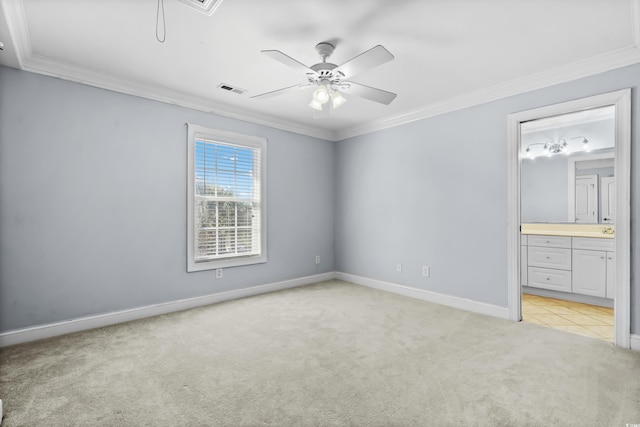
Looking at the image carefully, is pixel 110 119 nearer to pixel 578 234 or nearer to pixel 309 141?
pixel 309 141

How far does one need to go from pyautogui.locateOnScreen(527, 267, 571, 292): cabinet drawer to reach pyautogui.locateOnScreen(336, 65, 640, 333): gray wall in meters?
1.60

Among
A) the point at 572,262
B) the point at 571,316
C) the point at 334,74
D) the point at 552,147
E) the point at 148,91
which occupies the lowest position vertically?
the point at 571,316

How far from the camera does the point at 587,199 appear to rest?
4543mm

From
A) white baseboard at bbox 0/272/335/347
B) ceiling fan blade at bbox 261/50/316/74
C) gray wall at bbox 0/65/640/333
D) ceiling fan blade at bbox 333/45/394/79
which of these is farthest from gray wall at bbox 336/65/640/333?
ceiling fan blade at bbox 261/50/316/74

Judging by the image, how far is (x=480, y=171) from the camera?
3.66 m

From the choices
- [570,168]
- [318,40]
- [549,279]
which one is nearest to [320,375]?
[318,40]

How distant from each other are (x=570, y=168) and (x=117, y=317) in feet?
20.9

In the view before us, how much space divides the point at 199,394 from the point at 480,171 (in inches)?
140

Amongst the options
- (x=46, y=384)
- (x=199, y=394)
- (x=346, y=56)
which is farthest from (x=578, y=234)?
(x=46, y=384)

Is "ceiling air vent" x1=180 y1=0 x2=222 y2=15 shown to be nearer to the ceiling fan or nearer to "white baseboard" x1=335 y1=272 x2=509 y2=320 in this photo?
the ceiling fan

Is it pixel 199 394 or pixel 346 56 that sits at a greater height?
pixel 346 56

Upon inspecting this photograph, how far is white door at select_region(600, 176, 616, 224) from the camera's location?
4.27m

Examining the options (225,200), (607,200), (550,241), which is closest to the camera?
→ (225,200)

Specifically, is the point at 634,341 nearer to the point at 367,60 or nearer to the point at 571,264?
the point at 571,264
